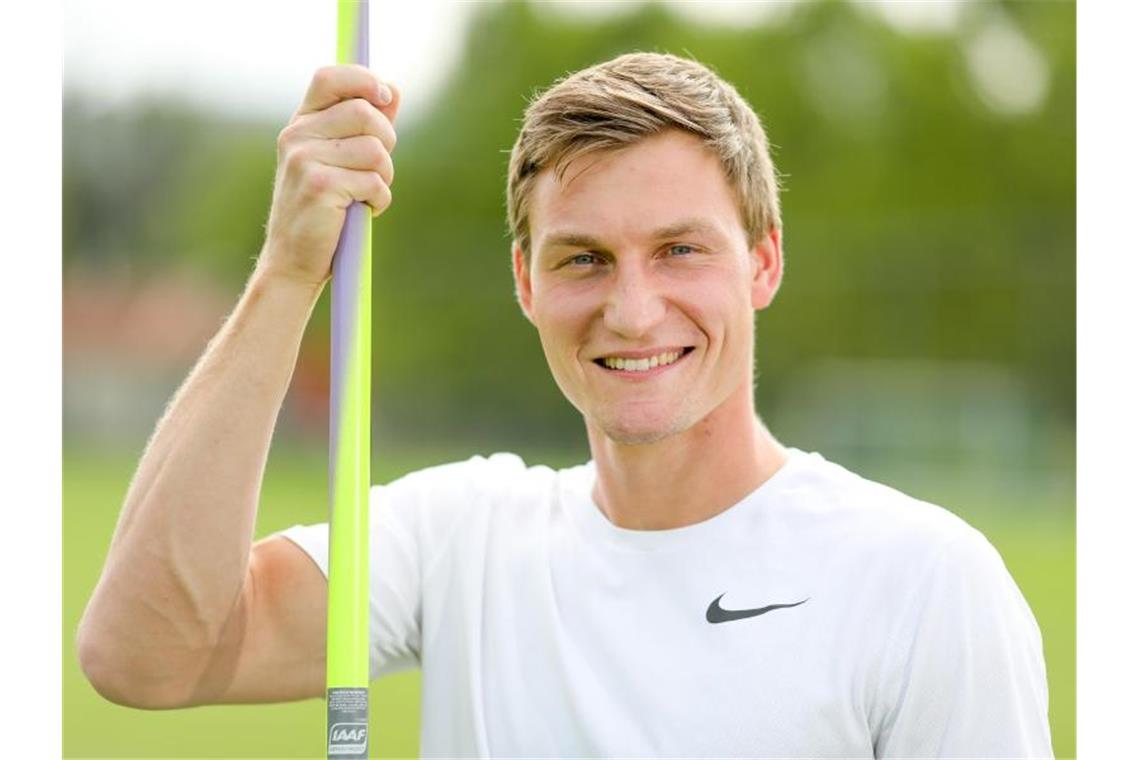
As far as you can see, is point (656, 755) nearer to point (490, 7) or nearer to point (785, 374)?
point (785, 374)

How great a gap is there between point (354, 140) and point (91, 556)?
1813cm

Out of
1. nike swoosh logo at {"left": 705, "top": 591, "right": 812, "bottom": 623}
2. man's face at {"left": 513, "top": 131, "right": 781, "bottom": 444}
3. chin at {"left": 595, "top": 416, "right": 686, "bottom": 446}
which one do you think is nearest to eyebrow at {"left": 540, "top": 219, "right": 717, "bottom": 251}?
man's face at {"left": 513, "top": 131, "right": 781, "bottom": 444}

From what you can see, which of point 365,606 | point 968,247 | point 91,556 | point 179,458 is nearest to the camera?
point 365,606

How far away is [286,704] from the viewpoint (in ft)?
36.9

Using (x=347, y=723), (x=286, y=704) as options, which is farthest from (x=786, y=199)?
(x=347, y=723)

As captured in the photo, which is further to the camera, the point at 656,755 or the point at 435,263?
the point at 435,263

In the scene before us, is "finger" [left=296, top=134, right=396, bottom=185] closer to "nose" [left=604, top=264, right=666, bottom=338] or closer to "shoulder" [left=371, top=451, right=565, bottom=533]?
"nose" [left=604, top=264, right=666, bottom=338]

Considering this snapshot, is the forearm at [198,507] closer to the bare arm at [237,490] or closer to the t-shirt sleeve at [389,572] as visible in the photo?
the bare arm at [237,490]

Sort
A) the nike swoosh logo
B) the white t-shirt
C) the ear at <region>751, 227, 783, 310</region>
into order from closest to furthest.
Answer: the white t-shirt → the nike swoosh logo → the ear at <region>751, 227, 783, 310</region>

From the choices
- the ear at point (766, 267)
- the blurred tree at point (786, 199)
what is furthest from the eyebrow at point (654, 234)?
the blurred tree at point (786, 199)

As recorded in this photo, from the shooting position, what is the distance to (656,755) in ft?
8.87

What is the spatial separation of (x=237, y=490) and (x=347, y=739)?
0.61 m

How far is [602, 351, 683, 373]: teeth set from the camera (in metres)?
2.85
